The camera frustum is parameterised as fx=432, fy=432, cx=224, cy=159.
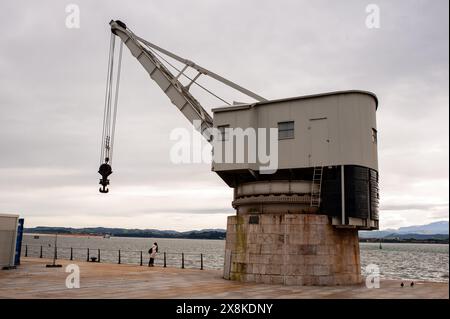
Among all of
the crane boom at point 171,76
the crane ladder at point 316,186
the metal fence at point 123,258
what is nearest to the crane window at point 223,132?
the crane boom at point 171,76

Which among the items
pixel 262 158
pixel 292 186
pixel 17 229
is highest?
pixel 262 158

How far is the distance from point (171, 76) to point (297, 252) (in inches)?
569

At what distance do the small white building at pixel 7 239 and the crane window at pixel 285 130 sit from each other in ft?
60.3

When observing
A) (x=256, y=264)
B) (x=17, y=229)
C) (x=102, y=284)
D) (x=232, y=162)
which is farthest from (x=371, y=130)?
(x=17, y=229)

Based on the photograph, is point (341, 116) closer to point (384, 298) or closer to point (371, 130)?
point (371, 130)

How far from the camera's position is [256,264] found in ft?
69.5

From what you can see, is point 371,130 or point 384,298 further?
point 371,130

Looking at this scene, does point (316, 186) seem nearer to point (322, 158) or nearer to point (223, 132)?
point (322, 158)

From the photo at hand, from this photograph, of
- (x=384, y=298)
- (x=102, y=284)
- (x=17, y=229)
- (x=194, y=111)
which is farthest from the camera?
(x=17, y=229)

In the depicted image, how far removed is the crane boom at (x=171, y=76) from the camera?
26297mm

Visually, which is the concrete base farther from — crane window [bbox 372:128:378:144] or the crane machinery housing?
crane window [bbox 372:128:378:144]

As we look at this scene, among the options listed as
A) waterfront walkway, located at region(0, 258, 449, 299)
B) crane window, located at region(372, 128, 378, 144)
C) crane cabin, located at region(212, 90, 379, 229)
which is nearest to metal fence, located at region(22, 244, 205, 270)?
waterfront walkway, located at region(0, 258, 449, 299)

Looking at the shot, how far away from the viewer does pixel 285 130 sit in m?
22.2
